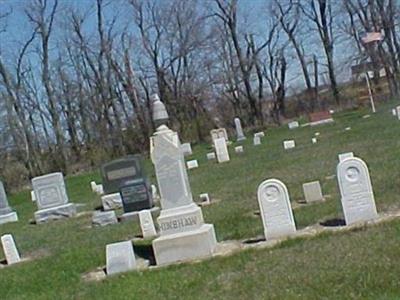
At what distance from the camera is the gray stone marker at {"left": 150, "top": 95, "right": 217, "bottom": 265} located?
27.4ft

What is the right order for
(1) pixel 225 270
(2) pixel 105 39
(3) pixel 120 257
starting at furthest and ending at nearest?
(2) pixel 105 39 < (3) pixel 120 257 < (1) pixel 225 270

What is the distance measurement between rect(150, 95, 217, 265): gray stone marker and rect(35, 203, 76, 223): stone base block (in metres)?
9.49

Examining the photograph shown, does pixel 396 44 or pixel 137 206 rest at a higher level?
pixel 396 44

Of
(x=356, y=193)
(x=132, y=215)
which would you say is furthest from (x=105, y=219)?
(x=356, y=193)

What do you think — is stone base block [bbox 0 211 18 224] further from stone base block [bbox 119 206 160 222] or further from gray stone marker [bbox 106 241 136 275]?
gray stone marker [bbox 106 241 136 275]

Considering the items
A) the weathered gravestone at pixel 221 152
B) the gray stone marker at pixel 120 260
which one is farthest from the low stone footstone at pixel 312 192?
the weathered gravestone at pixel 221 152

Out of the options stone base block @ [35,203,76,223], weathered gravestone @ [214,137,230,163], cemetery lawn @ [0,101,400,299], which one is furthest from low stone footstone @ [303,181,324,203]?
weathered gravestone @ [214,137,230,163]

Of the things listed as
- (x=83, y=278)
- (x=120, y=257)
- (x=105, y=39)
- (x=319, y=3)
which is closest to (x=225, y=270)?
(x=120, y=257)

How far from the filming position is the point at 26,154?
143 feet

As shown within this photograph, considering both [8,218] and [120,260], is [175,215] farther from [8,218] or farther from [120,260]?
[8,218]

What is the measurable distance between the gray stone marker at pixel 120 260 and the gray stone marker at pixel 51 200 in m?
9.67

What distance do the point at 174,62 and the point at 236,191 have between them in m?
34.3

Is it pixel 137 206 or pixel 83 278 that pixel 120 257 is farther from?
pixel 137 206

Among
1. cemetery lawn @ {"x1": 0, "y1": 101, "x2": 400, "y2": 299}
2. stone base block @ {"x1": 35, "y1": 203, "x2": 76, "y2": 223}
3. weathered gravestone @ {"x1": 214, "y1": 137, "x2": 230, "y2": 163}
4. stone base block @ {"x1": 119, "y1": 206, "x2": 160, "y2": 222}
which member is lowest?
cemetery lawn @ {"x1": 0, "y1": 101, "x2": 400, "y2": 299}
